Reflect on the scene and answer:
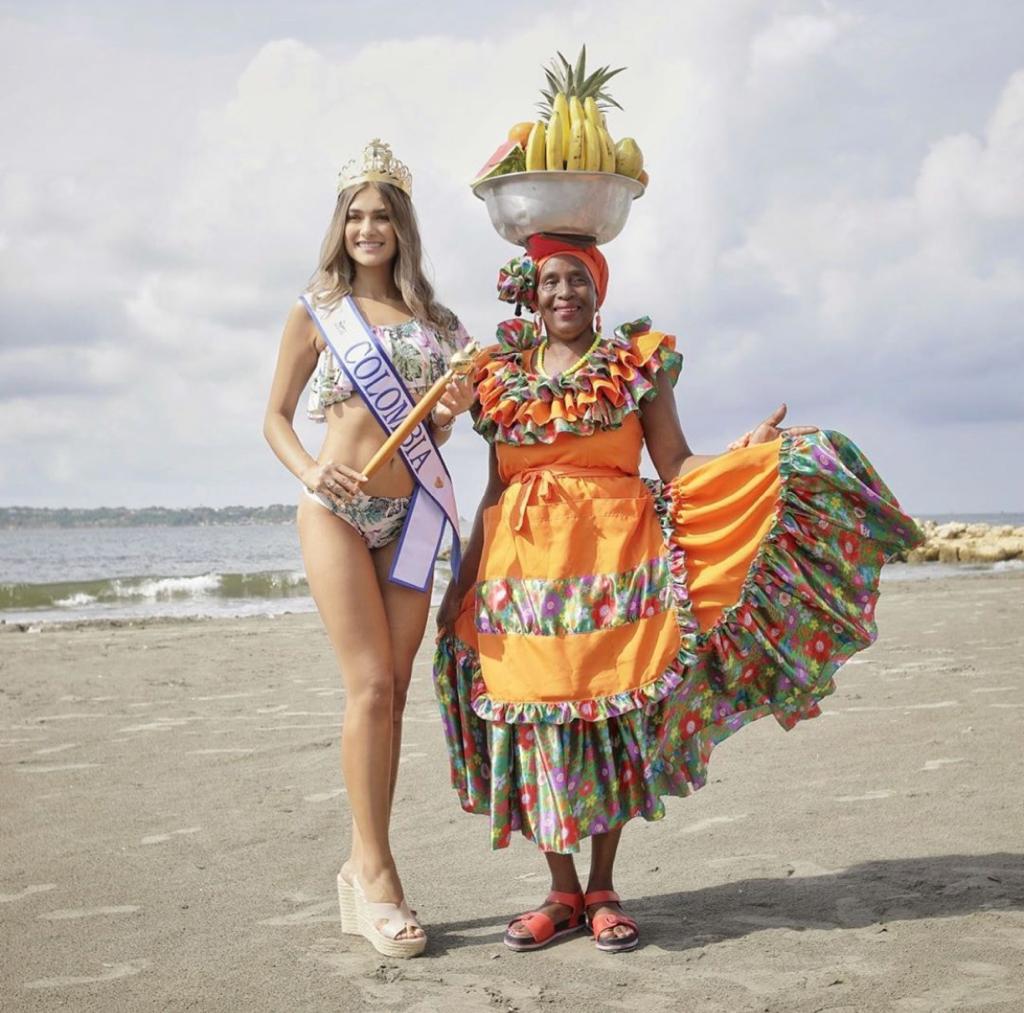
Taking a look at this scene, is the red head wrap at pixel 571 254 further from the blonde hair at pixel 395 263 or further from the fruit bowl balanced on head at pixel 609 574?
the blonde hair at pixel 395 263

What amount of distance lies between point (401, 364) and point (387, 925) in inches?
68.0

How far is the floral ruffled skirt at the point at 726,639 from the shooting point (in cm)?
359

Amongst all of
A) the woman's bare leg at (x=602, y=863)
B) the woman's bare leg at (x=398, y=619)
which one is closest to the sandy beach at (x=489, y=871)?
the woman's bare leg at (x=602, y=863)

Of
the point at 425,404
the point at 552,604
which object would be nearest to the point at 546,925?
the point at 552,604

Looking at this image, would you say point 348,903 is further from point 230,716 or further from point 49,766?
point 230,716

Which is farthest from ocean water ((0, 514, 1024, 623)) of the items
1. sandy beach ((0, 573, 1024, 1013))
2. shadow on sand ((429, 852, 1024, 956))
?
shadow on sand ((429, 852, 1024, 956))

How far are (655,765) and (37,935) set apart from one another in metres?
2.02

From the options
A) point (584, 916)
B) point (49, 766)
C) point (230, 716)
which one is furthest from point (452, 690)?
point (230, 716)

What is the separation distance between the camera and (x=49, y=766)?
21.0 ft

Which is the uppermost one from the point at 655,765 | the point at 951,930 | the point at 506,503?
the point at 506,503

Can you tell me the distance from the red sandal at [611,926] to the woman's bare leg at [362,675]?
61cm

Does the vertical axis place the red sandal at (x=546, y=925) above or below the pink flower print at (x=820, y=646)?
below

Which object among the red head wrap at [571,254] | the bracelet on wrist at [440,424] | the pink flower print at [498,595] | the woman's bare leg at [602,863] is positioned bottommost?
the woman's bare leg at [602,863]

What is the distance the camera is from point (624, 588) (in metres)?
3.62
